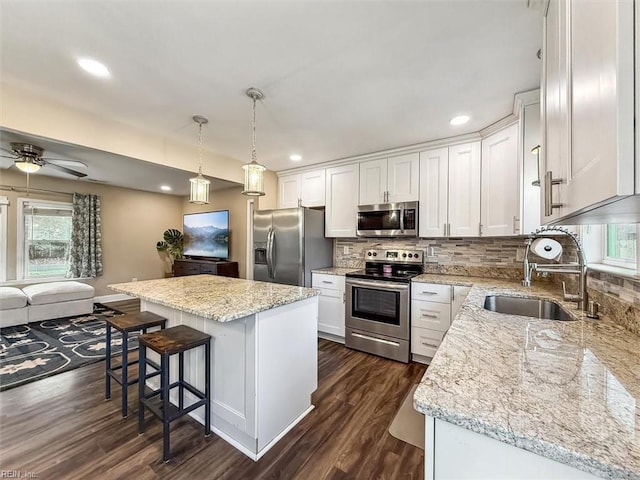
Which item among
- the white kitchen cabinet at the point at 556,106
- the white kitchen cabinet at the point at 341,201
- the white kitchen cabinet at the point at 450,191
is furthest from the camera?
the white kitchen cabinet at the point at 341,201

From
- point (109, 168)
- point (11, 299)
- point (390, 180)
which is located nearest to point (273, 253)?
point (390, 180)

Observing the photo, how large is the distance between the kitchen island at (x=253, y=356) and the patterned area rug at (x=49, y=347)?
4.71ft

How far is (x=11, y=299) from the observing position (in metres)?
3.76

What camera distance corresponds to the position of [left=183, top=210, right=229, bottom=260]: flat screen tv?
204 inches

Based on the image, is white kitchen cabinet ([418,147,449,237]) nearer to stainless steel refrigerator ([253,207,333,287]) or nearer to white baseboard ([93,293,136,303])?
stainless steel refrigerator ([253,207,333,287])

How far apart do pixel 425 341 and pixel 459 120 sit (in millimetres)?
2212

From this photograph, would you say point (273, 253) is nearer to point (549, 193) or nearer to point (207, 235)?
point (207, 235)

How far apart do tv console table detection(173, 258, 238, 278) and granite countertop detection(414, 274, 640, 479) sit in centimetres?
434

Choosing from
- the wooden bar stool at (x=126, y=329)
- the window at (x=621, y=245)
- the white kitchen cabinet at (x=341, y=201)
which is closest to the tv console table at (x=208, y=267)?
the white kitchen cabinet at (x=341, y=201)

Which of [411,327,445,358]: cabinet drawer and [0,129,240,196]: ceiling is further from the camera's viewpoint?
[0,129,240,196]: ceiling

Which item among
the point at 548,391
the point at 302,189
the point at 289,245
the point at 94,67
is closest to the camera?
the point at 548,391

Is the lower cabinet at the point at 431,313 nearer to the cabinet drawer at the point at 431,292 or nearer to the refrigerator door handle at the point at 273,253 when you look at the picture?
the cabinet drawer at the point at 431,292

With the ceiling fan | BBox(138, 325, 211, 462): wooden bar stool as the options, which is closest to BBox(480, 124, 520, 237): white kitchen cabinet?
BBox(138, 325, 211, 462): wooden bar stool

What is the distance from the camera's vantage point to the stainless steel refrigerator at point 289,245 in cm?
357
